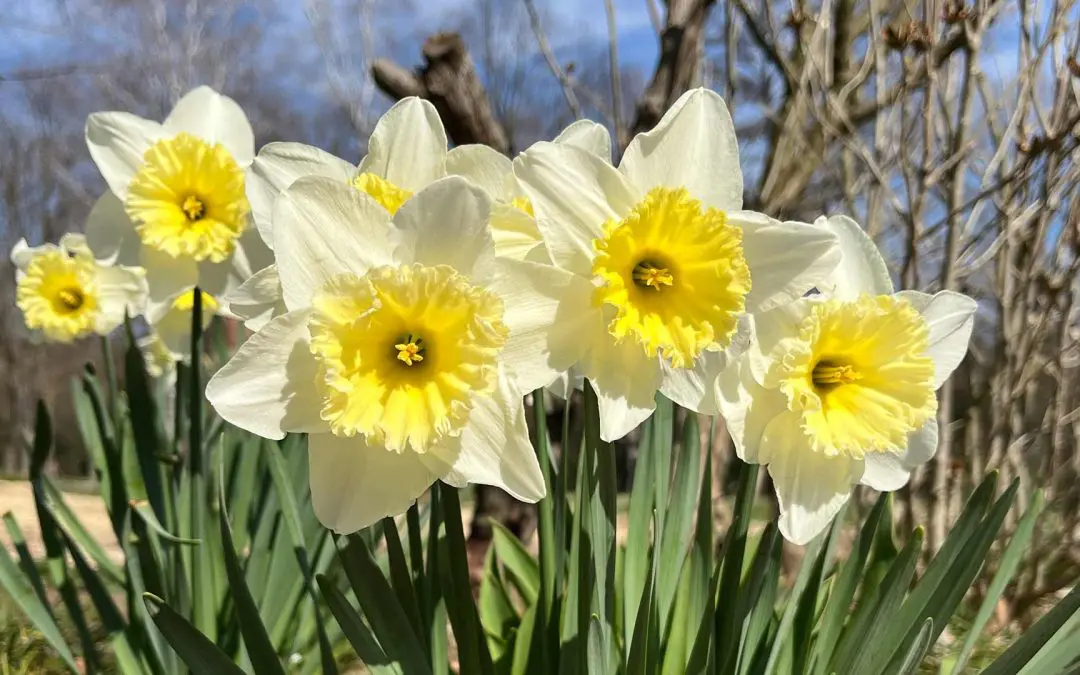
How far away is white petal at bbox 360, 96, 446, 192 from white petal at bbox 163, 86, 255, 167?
1.68 feet

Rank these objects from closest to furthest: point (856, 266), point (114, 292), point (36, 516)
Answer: point (856, 266) < point (114, 292) < point (36, 516)

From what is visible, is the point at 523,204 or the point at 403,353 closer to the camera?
the point at 403,353

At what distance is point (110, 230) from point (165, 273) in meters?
0.17

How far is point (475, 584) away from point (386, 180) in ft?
6.86

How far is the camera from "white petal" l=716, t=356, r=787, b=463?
0.82 meters

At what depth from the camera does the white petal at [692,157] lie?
817mm

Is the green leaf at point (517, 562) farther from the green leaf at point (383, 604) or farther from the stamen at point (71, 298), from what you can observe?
the stamen at point (71, 298)

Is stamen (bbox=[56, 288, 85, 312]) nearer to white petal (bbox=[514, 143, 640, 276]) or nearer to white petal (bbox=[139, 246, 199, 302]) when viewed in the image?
white petal (bbox=[139, 246, 199, 302])

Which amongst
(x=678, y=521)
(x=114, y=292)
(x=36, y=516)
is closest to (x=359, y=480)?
(x=678, y=521)

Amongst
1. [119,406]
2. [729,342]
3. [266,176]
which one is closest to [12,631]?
[119,406]

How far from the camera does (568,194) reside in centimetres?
77

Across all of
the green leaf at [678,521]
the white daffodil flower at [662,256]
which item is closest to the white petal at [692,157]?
the white daffodil flower at [662,256]

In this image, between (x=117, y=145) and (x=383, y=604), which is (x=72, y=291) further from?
(x=383, y=604)

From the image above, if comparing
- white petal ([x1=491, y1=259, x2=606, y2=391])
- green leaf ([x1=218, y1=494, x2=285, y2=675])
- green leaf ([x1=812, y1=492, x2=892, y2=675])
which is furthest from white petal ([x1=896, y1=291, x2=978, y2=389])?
green leaf ([x1=218, y1=494, x2=285, y2=675])
